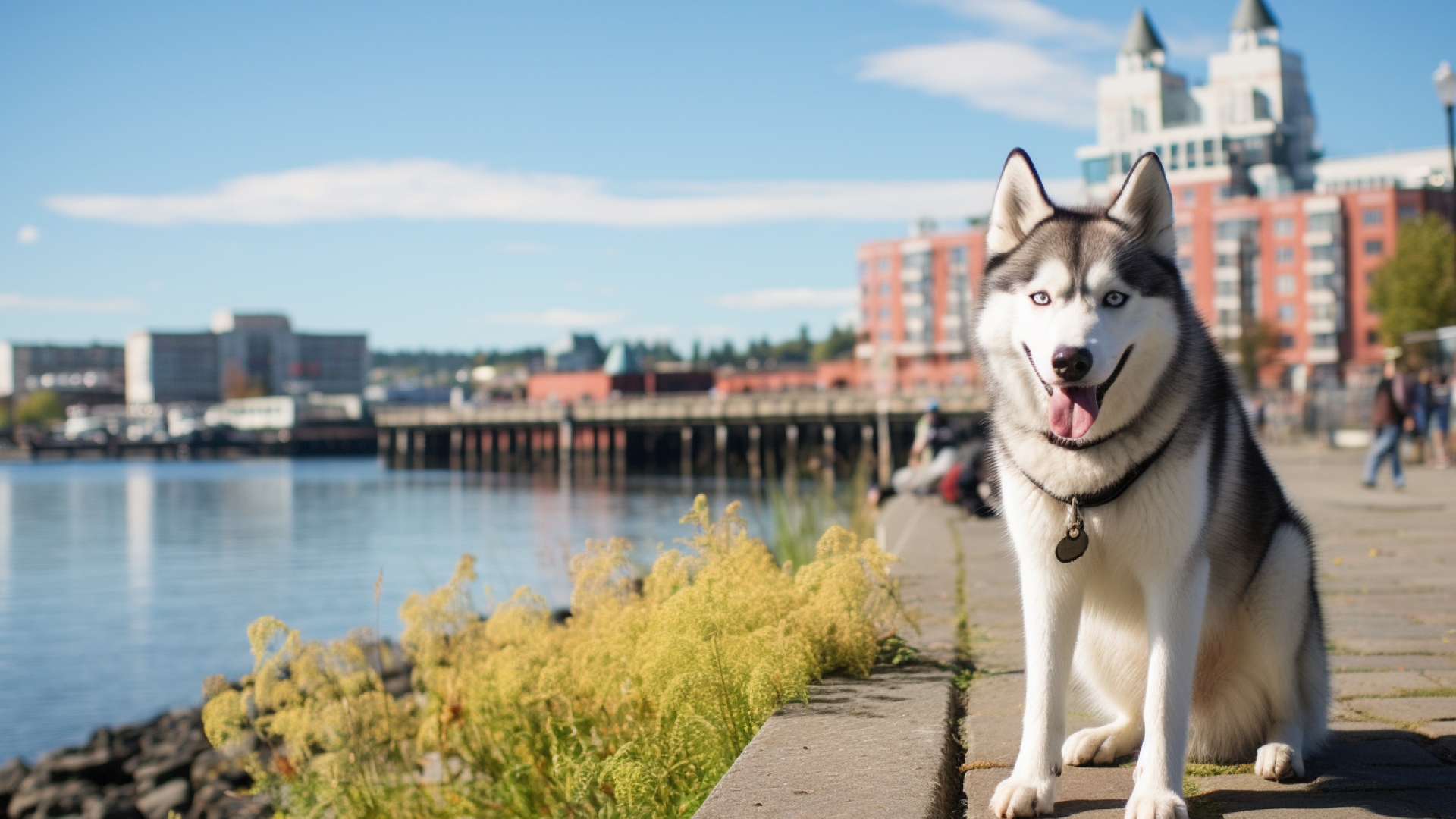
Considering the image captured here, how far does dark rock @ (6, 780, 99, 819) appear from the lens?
8.98 m

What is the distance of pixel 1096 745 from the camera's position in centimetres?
304

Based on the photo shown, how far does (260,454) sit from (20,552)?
95.5 meters

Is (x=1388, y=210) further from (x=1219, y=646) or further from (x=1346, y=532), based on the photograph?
(x=1219, y=646)

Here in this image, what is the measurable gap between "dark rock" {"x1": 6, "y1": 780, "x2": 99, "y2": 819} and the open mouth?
29.2 ft

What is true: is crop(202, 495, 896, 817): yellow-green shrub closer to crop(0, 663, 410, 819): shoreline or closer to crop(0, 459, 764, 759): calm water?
crop(0, 459, 764, 759): calm water

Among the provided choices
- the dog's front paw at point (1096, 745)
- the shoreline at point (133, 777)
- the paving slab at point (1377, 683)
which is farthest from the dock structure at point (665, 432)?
the dog's front paw at point (1096, 745)

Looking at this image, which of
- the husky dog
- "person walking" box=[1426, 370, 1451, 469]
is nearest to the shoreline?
the husky dog

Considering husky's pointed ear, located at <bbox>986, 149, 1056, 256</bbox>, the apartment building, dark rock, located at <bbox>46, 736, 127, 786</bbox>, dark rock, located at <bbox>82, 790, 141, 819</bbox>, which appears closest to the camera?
husky's pointed ear, located at <bbox>986, 149, 1056, 256</bbox>

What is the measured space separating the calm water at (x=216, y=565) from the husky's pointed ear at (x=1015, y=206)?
138 inches

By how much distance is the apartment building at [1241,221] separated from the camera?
248 feet

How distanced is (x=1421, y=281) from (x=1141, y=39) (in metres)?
41.7

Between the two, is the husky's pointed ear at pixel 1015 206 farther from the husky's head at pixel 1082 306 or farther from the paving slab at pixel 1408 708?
the paving slab at pixel 1408 708

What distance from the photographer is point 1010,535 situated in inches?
111

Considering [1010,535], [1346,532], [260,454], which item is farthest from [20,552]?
[260,454]
